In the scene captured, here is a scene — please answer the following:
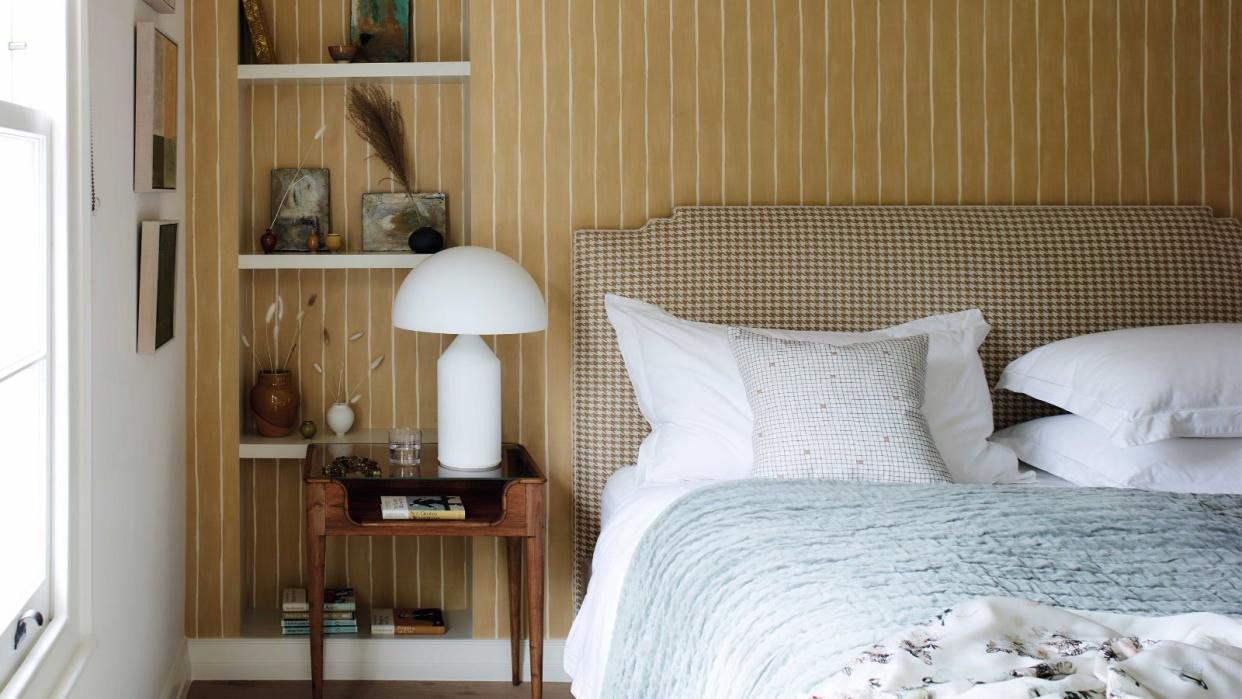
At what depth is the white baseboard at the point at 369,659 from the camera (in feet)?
9.50

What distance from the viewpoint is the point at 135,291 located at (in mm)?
2279

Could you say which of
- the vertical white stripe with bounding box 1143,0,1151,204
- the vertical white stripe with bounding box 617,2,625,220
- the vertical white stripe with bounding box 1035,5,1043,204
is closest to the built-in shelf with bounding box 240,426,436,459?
the vertical white stripe with bounding box 617,2,625,220

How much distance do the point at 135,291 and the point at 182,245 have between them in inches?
19.3

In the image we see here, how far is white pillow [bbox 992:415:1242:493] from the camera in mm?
2312

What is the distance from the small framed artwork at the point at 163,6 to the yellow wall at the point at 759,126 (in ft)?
1.94

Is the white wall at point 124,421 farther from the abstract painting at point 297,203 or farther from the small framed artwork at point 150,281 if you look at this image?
the abstract painting at point 297,203

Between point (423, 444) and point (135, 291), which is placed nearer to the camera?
point (135, 291)

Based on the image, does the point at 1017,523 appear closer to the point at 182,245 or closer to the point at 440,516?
the point at 440,516

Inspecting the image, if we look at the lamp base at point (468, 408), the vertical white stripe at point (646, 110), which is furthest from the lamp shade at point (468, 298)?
the vertical white stripe at point (646, 110)

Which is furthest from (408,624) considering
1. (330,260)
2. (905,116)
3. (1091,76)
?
(1091,76)

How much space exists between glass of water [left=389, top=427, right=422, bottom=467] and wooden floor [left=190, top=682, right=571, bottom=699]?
2.17 ft

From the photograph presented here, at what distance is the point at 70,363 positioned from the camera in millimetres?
1786

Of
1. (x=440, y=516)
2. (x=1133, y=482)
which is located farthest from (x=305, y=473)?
(x=1133, y=482)

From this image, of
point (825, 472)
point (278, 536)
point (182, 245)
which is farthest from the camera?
point (278, 536)
